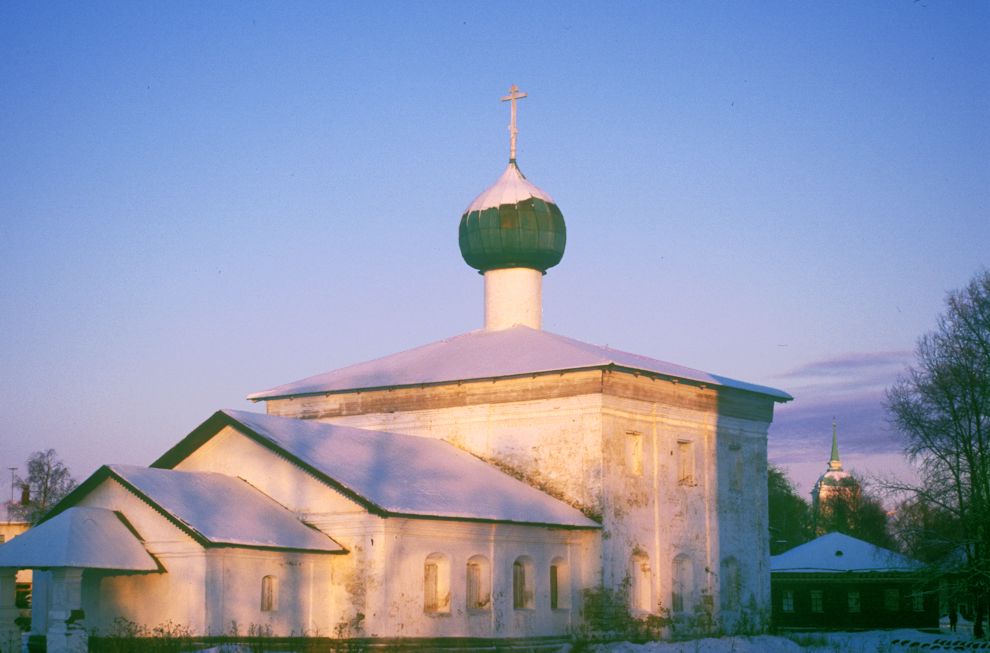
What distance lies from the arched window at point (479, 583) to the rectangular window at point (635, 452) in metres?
4.29

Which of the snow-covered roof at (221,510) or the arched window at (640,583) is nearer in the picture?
the snow-covered roof at (221,510)

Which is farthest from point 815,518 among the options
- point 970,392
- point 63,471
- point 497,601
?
point 497,601

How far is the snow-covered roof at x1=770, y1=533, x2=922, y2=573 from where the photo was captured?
41.2m

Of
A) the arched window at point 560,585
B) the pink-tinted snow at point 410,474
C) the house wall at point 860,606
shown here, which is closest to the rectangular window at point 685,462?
the pink-tinted snow at point 410,474

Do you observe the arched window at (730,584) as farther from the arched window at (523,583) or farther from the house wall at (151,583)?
Answer: the house wall at (151,583)

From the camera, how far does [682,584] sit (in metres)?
27.2

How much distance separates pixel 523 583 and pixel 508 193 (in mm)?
9256

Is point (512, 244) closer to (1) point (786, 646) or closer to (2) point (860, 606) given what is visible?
(1) point (786, 646)

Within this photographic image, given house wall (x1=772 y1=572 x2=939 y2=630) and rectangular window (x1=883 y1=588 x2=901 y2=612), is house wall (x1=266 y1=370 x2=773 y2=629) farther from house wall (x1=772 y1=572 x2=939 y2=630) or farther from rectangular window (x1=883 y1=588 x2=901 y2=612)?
rectangular window (x1=883 y1=588 x2=901 y2=612)

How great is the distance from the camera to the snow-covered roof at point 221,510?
20.5 meters

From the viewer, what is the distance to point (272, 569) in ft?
69.2

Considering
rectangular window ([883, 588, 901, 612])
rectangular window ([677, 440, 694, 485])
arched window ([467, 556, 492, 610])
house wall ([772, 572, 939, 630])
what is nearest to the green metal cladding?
rectangular window ([677, 440, 694, 485])

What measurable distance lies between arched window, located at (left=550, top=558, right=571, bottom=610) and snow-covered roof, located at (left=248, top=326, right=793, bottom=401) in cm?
348

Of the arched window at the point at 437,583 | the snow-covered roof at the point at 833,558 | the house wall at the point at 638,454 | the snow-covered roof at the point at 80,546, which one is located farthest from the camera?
the snow-covered roof at the point at 833,558
